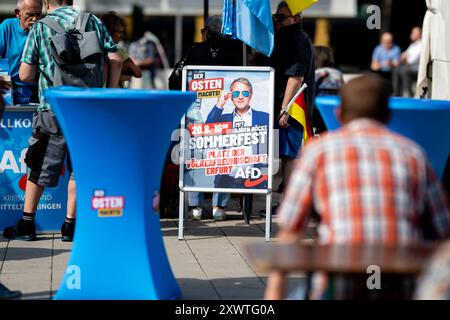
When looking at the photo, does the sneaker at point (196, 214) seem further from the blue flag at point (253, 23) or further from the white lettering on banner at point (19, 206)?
the blue flag at point (253, 23)

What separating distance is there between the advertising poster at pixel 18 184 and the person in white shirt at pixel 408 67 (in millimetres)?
14636

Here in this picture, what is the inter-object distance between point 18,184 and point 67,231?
2.25 ft

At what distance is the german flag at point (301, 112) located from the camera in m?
8.40

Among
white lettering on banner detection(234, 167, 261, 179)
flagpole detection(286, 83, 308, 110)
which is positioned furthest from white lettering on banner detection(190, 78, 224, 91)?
flagpole detection(286, 83, 308, 110)

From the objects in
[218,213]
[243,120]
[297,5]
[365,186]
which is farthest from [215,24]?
[365,186]

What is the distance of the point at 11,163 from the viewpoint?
8039 millimetres

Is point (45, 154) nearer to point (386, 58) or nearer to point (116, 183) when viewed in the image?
point (116, 183)

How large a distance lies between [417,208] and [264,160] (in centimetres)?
428

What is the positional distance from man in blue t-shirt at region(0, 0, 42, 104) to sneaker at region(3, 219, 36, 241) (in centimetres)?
107

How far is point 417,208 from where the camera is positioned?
143 inches

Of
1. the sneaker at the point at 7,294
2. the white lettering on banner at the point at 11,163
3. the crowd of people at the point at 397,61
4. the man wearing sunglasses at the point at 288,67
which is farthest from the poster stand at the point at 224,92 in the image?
the crowd of people at the point at 397,61

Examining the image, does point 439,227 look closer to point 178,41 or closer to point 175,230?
point 175,230

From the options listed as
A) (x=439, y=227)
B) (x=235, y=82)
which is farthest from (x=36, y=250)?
(x=439, y=227)

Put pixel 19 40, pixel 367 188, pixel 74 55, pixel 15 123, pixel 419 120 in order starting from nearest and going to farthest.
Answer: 1. pixel 367 188
2. pixel 419 120
3. pixel 74 55
4. pixel 15 123
5. pixel 19 40
